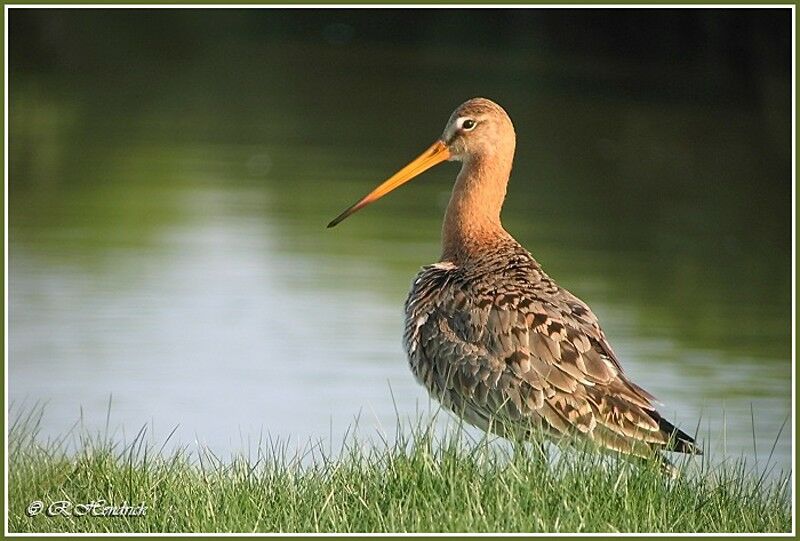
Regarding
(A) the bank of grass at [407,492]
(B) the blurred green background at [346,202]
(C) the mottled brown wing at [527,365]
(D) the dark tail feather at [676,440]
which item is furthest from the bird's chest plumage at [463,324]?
(B) the blurred green background at [346,202]

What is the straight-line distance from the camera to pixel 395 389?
44.2ft

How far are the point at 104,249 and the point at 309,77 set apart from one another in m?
13.7

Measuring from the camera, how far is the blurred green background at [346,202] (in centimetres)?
1416

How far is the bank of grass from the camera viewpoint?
7367 millimetres

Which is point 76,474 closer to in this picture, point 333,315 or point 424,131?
point 333,315

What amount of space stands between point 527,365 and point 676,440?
81 centimetres

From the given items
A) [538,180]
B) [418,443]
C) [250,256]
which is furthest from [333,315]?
[418,443]

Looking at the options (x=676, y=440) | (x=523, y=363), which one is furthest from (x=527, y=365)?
(x=676, y=440)

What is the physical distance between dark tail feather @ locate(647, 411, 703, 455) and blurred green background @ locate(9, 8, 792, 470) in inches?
50.8

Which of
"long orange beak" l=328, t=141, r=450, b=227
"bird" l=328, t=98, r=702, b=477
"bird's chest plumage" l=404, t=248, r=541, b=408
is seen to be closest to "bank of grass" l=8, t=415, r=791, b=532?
"bird" l=328, t=98, r=702, b=477

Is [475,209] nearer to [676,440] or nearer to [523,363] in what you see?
[523,363]

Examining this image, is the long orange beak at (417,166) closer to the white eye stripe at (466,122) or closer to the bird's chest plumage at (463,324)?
the white eye stripe at (466,122)

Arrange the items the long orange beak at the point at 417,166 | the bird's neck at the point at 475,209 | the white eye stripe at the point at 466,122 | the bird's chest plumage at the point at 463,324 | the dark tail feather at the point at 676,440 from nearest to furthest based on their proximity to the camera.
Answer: the dark tail feather at the point at 676,440 < the bird's chest plumage at the point at 463,324 < the bird's neck at the point at 475,209 < the white eye stripe at the point at 466,122 < the long orange beak at the point at 417,166

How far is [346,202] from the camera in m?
20.7
